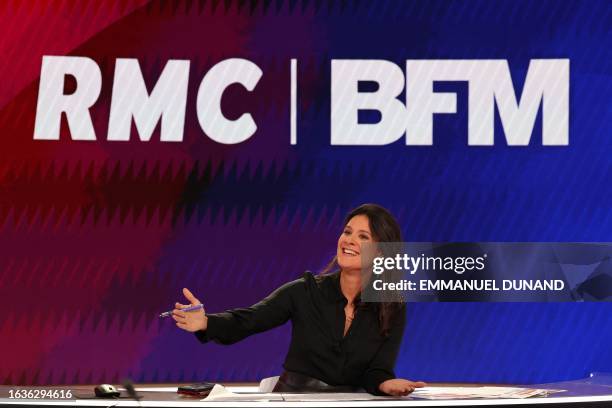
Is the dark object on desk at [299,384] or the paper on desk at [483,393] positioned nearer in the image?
the paper on desk at [483,393]

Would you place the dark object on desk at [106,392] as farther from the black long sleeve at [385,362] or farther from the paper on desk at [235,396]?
the black long sleeve at [385,362]

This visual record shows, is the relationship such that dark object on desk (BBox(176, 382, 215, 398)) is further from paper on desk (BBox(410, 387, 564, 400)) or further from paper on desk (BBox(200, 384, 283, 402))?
paper on desk (BBox(410, 387, 564, 400))

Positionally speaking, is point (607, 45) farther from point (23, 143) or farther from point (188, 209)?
point (23, 143)

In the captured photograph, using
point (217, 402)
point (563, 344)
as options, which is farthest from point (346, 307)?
point (563, 344)

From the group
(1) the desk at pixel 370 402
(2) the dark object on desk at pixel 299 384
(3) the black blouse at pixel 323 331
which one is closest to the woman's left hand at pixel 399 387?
(1) the desk at pixel 370 402

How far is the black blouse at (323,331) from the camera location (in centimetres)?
273

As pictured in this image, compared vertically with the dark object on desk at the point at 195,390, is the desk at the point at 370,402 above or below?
below

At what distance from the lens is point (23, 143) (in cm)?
403

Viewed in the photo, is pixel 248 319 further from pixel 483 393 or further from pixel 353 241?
pixel 483 393

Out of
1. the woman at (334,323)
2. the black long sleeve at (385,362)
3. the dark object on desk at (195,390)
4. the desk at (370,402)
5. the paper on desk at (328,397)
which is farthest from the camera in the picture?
the woman at (334,323)

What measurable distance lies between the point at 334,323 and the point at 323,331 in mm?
48

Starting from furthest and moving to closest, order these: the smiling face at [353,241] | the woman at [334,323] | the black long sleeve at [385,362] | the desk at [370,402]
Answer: the smiling face at [353,241] → the woman at [334,323] → the black long sleeve at [385,362] → the desk at [370,402]

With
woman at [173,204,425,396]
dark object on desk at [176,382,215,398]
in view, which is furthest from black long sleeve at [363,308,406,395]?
dark object on desk at [176,382,215,398]

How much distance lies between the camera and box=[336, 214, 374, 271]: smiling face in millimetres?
2904
